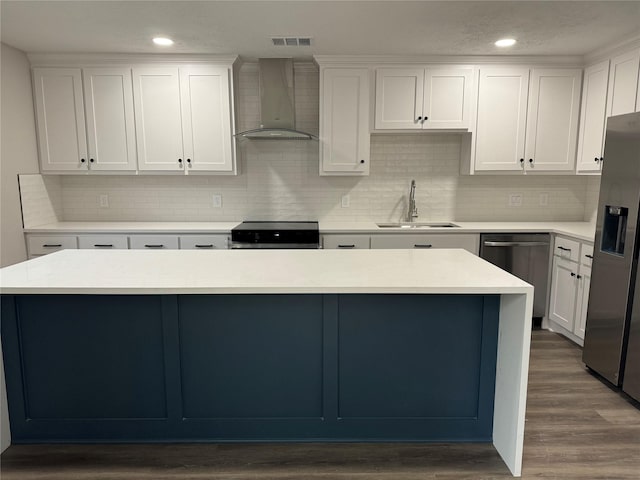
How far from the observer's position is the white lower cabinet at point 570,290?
3.35 m

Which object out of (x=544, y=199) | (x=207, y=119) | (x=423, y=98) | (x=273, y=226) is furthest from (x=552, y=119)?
(x=207, y=119)

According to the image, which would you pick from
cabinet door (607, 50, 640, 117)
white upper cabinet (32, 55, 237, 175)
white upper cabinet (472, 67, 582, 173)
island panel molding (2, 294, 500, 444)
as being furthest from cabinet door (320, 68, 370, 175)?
island panel molding (2, 294, 500, 444)

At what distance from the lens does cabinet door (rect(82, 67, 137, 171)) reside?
3.87 m

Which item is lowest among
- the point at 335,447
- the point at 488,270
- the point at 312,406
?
the point at 335,447

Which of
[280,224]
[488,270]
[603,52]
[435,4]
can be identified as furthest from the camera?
[280,224]

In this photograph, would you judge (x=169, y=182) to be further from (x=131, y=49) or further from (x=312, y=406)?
(x=312, y=406)

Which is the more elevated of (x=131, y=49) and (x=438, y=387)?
(x=131, y=49)

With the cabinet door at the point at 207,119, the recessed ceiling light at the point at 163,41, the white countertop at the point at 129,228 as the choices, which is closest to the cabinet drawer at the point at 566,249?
the white countertop at the point at 129,228

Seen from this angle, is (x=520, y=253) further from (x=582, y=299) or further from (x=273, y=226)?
(x=273, y=226)

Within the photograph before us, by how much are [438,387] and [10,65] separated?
414 centimetres

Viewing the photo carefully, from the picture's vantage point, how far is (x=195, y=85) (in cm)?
387

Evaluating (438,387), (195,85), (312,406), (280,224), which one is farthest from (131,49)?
(438,387)

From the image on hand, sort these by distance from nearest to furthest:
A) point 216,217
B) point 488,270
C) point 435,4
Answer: point 488,270 < point 435,4 < point 216,217

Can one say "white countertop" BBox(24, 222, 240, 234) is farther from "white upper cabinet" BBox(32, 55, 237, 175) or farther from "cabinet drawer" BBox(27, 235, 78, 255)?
"white upper cabinet" BBox(32, 55, 237, 175)
